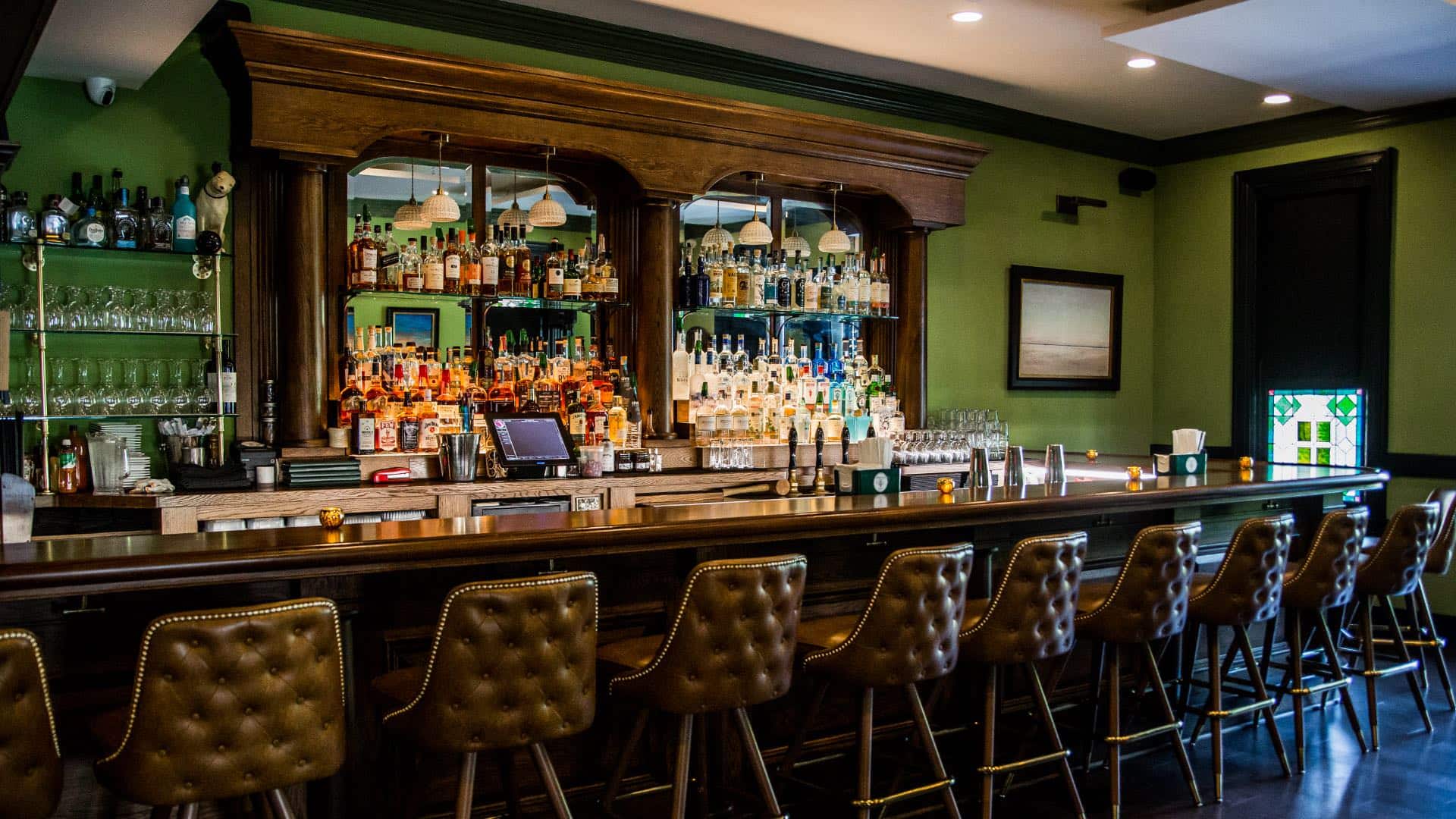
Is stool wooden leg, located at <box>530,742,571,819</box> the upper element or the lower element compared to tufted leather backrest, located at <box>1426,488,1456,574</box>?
lower

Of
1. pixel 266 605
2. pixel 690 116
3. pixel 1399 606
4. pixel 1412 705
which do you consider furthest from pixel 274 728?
pixel 1399 606

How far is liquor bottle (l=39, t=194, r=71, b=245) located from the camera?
A: 4328mm

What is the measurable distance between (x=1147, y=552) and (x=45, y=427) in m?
4.02

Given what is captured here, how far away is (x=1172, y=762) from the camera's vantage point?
4.32 metres

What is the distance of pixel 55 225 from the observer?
4.34 meters

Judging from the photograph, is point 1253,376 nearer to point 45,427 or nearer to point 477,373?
point 477,373

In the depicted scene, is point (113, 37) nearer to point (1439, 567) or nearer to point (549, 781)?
point (549, 781)

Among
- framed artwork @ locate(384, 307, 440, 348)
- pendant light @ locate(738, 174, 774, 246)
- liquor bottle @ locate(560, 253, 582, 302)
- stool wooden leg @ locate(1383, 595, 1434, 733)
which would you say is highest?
pendant light @ locate(738, 174, 774, 246)

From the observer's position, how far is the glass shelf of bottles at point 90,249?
4324 millimetres

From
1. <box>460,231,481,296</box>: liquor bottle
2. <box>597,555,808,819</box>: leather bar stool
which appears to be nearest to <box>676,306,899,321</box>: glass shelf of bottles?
<box>460,231,481,296</box>: liquor bottle

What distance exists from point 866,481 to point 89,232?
10.2 feet

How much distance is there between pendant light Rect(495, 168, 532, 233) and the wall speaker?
448 cm

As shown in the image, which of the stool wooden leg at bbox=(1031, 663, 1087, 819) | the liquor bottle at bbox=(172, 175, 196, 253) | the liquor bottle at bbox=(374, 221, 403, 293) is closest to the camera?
the stool wooden leg at bbox=(1031, 663, 1087, 819)

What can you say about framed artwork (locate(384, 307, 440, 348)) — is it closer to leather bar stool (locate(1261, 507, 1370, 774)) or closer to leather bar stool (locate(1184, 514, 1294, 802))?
leather bar stool (locate(1184, 514, 1294, 802))
